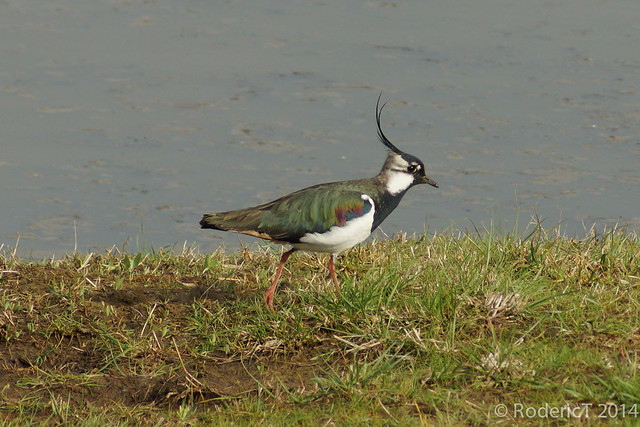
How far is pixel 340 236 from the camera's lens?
5.31 metres

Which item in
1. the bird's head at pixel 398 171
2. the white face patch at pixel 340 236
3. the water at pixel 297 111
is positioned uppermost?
the bird's head at pixel 398 171

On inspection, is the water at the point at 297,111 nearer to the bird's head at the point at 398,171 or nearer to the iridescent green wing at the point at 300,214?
the bird's head at the point at 398,171

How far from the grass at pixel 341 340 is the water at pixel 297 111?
1652 millimetres

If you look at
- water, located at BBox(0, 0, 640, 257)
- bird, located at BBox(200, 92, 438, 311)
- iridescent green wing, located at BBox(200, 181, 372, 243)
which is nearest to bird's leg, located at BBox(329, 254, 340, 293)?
bird, located at BBox(200, 92, 438, 311)

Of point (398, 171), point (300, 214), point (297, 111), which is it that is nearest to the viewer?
point (300, 214)

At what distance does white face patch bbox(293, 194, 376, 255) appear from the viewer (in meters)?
5.32

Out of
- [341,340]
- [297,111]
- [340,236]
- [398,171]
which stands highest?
[398,171]

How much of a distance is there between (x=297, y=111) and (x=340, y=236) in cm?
467

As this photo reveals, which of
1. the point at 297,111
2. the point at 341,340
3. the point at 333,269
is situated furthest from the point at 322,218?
the point at 297,111

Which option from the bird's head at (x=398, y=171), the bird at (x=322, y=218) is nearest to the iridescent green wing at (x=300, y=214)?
the bird at (x=322, y=218)

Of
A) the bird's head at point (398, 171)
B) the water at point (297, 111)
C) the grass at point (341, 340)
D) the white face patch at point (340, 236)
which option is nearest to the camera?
the grass at point (341, 340)

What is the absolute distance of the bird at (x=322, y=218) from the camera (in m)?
5.36

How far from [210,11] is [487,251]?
24.2 ft

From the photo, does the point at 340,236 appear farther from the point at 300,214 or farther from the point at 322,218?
the point at 300,214
